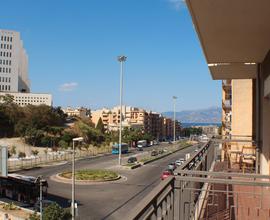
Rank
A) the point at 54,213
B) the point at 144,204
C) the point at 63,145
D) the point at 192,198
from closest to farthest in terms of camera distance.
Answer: the point at 144,204, the point at 192,198, the point at 54,213, the point at 63,145

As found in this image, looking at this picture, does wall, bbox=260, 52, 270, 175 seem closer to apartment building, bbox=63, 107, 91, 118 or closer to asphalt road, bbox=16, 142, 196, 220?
asphalt road, bbox=16, 142, 196, 220

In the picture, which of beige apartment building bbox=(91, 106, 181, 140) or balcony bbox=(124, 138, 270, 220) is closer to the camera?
balcony bbox=(124, 138, 270, 220)

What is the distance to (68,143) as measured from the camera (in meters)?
80.1

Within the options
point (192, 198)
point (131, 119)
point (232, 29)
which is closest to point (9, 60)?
point (131, 119)

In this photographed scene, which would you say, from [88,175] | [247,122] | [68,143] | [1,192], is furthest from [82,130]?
[247,122]

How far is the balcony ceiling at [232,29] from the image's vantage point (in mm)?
4906

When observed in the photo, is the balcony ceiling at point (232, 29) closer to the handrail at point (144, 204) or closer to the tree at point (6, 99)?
the handrail at point (144, 204)

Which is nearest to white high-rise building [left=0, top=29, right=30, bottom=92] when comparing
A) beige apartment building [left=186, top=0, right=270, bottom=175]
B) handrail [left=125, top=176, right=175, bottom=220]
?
beige apartment building [left=186, top=0, right=270, bottom=175]

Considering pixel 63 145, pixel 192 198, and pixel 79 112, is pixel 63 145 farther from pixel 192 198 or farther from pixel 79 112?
pixel 192 198

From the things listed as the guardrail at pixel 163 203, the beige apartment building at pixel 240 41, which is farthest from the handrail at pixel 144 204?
the beige apartment building at pixel 240 41

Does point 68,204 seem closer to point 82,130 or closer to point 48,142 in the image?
point 48,142

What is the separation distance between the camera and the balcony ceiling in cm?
491

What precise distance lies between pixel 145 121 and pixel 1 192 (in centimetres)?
9502

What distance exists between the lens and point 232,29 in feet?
20.3
